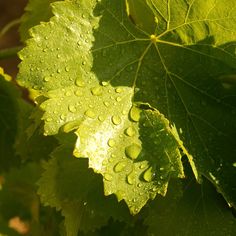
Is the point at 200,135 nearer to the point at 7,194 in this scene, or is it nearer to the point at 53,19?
the point at 53,19

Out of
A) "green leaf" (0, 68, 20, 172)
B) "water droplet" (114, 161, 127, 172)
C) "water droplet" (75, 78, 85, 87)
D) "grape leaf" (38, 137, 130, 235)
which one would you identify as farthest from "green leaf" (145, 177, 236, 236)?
"green leaf" (0, 68, 20, 172)

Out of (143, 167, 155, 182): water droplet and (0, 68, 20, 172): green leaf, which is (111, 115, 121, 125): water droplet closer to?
(143, 167, 155, 182): water droplet

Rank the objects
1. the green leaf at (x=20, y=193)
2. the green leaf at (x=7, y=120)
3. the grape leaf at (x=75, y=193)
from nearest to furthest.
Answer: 1. the grape leaf at (x=75, y=193)
2. the green leaf at (x=7, y=120)
3. the green leaf at (x=20, y=193)

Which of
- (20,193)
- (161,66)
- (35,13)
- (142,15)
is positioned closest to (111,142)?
(161,66)

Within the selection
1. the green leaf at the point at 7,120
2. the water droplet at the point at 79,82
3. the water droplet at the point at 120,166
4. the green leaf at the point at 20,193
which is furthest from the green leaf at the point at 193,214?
the green leaf at the point at 20,193

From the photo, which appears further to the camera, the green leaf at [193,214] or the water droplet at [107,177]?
the green leaf at [193,214]

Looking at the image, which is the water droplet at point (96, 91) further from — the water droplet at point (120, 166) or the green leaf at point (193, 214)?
the green leaf at point (193, 214)

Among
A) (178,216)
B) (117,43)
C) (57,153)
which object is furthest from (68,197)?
(117,43)
